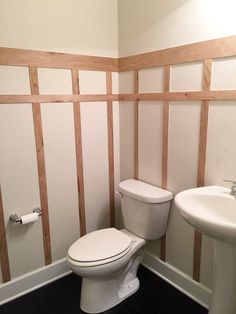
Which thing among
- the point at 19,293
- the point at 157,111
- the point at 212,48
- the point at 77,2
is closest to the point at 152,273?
the point at 19,293

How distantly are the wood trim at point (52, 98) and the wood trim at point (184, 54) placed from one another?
0.97 feet

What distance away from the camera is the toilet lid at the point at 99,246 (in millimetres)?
1629

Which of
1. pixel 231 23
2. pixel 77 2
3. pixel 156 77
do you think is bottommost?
pixel 156 77

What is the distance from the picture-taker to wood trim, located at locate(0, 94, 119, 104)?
1709mm

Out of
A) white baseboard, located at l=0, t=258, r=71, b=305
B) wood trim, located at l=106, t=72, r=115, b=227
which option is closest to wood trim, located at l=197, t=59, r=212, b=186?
wood trim, located at l=106, t=72, r=115, b=227

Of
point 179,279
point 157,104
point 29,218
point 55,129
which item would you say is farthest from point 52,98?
point 179,279

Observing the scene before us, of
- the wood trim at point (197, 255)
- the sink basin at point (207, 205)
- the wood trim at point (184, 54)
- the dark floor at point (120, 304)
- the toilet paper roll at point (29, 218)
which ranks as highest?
the wood trim at point (184, 54)

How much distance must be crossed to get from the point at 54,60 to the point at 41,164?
2.50 ft

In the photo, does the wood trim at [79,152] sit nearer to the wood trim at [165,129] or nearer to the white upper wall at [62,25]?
the white upper wall at [62,25]

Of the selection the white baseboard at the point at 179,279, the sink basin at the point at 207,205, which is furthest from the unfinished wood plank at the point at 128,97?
the white baseboard at the point at 179,279

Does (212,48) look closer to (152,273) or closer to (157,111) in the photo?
(157,111)

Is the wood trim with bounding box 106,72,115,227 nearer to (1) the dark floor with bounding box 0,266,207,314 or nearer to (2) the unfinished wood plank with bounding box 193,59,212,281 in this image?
(1) the dark floor with bounding box 0,266,207,314

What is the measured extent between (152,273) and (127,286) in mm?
297

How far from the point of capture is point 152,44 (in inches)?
73.5
